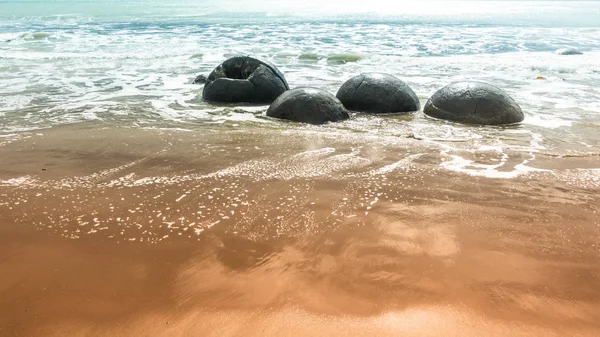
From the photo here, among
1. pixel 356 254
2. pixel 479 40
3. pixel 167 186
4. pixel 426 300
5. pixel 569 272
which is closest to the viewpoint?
pixel 426 300

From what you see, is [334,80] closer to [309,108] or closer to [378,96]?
[378,96]

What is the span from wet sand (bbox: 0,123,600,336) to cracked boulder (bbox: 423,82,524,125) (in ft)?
5.38

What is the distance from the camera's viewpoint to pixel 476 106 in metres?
5.82

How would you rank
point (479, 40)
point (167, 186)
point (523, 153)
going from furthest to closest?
point (479, 40) < point (523, 153) < point (167, 186)

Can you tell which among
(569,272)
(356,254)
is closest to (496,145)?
(569,272)

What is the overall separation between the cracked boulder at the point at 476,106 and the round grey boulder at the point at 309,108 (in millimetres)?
1374

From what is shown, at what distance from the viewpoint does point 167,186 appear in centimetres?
350

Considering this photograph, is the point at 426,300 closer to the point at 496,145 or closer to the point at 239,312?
the point at 239,312

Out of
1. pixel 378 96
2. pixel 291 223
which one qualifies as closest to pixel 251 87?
pixel 378 96

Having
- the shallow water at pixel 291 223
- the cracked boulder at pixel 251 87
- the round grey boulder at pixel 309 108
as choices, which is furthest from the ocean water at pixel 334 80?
the cracked boulder at pixel 251 87

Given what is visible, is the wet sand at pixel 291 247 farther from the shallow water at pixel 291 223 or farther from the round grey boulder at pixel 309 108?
the round grey boulder at pixel 309 108

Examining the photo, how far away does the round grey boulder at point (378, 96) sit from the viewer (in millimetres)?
6332

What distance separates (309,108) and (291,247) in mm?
3406

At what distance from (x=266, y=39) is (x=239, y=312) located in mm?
18297
